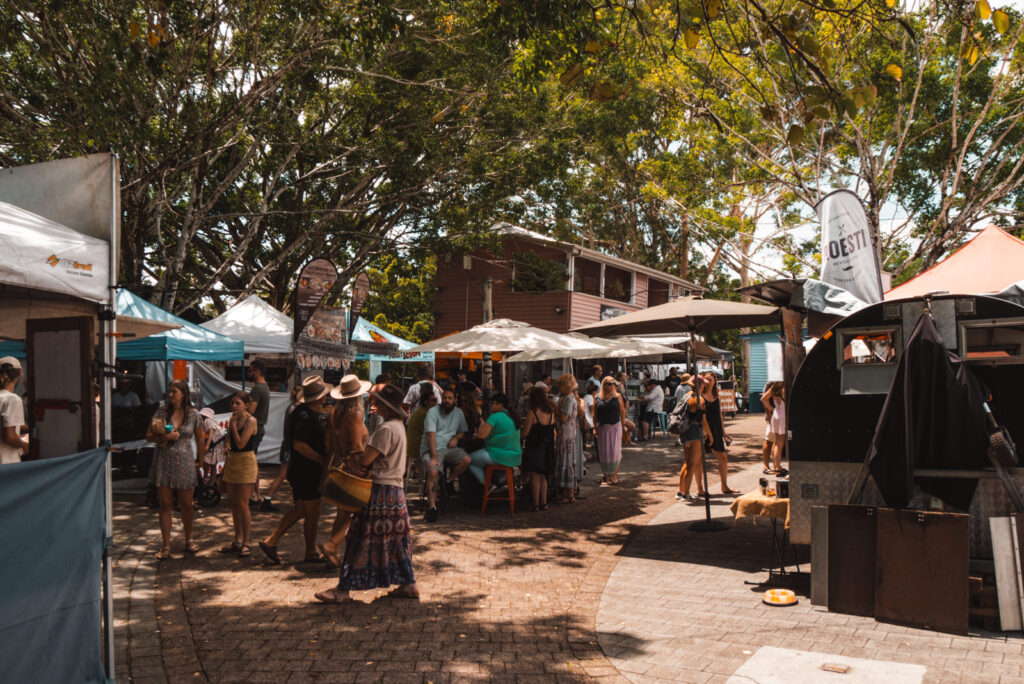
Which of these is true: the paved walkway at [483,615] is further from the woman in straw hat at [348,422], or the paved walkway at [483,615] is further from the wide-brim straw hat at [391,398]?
the wide-brim straw hat at [391,398]

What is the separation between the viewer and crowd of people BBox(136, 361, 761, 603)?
6.11 meters

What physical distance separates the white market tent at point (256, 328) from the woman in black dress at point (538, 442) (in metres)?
5.82

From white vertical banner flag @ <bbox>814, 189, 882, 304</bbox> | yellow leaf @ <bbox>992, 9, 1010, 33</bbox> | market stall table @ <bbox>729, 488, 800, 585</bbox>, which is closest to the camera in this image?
yellow leaf @ <bbox>992, 9, 1010, 33</bbox>

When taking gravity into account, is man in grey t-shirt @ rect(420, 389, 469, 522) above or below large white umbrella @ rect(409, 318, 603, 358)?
below

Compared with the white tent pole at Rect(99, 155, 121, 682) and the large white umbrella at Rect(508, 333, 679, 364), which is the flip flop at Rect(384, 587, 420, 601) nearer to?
the white tent pole at Rect(99, 155, 121, 682)

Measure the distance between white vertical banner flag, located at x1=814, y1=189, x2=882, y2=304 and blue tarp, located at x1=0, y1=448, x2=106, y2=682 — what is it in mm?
7619

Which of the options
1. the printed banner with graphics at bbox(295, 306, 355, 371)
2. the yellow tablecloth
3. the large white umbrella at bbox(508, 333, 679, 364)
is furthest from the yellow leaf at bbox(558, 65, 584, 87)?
the large white umbrella at bbox(508, 333, 679, 364)

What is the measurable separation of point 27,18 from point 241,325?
19.4ft

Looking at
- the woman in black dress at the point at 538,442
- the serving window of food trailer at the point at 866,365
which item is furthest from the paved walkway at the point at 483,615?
the serving window of food trailer at the point at 866,365

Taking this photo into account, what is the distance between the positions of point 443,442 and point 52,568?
625cm

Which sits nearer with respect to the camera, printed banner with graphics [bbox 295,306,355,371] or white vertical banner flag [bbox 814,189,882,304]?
white vertical banner flag [bbox 814,189,882,304]

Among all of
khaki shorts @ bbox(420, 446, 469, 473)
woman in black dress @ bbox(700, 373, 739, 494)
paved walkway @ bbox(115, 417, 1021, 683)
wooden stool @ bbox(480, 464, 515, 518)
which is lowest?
paved walkway @ bbox(115, 417, 1021, 683)

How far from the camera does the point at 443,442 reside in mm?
9969

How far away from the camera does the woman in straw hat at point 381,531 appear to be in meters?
6.03
